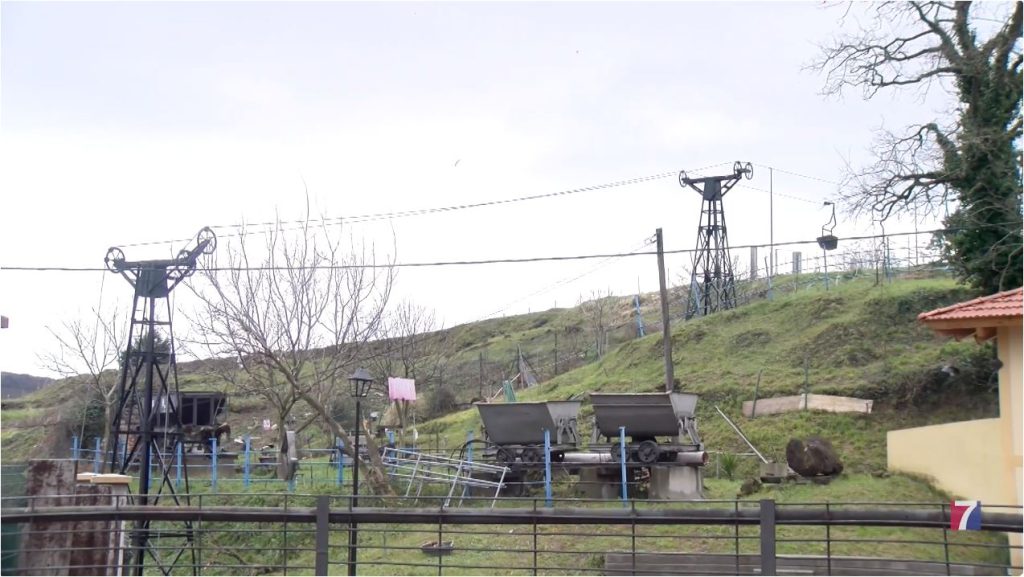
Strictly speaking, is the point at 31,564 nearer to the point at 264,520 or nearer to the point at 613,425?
the point at 264,520

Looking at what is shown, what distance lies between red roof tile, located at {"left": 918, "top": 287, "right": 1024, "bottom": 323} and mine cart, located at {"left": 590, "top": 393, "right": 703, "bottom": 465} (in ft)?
19.6

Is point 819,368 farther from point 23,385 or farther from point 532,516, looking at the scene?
point 23,385

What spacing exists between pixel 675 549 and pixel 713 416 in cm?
1158

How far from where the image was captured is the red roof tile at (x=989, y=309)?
1352cm

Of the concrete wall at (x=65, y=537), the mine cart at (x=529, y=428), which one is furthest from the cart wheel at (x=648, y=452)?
the concrete wall at (x=65, y=537)

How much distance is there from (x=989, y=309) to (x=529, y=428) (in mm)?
9854

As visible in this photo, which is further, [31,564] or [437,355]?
[437,355]

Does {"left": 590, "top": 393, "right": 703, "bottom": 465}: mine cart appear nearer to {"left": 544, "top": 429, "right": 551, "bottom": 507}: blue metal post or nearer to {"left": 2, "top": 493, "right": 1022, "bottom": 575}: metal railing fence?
{"left": 544, "top": 429, "right": 551, "bottom": 507}: blue metal post

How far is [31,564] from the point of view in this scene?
10875 millimetres

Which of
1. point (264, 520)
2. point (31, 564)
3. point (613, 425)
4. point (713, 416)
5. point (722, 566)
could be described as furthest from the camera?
point (713, 416)

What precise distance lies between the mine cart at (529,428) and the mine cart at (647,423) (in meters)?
0.77

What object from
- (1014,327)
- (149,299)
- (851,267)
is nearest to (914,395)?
(1014,327)

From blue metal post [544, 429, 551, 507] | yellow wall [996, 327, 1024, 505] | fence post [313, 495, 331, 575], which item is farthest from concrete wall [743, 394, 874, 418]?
fence post [313, 495, 331, 575]

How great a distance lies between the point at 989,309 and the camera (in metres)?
13.9
